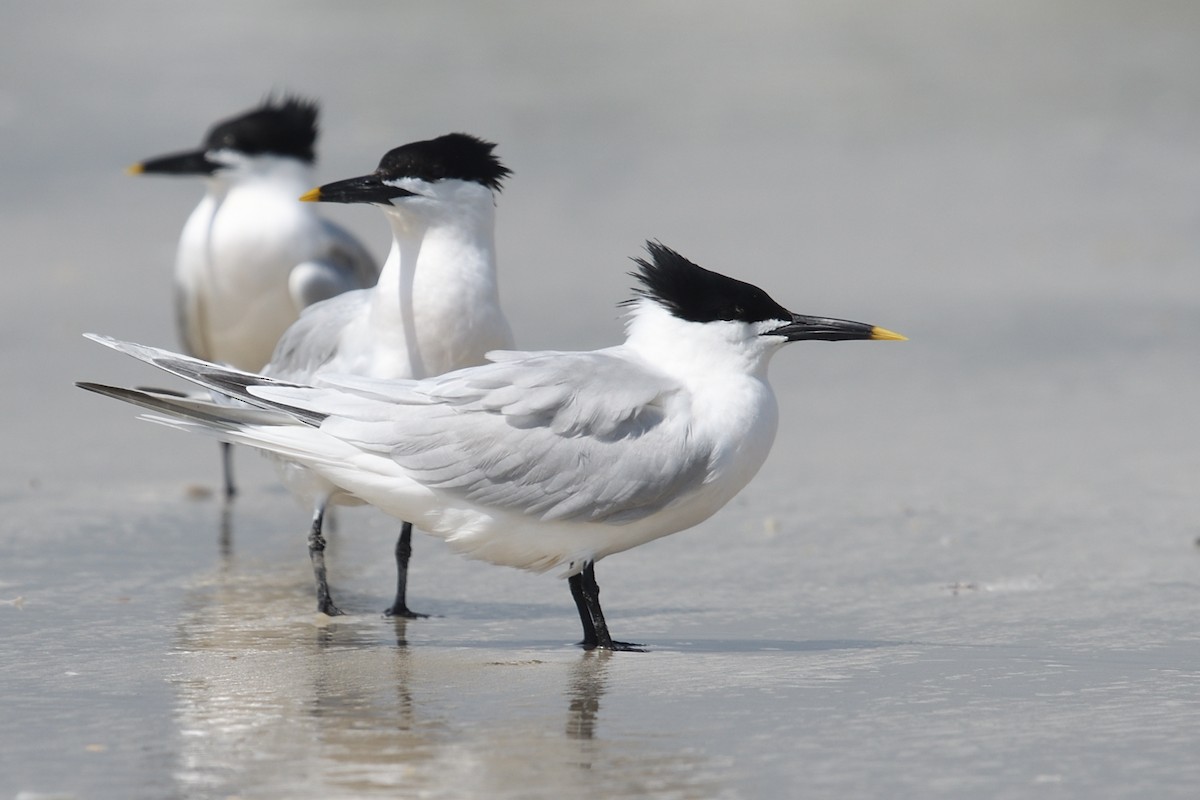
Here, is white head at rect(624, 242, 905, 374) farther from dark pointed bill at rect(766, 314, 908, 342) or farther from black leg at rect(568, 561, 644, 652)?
black leg at rect(568, 561, 644, 652)

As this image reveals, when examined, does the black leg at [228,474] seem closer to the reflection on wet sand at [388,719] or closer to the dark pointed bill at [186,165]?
the dark pointed bill at [186,165]

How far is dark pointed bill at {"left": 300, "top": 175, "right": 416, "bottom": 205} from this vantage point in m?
4.61

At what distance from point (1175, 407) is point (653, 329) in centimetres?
307

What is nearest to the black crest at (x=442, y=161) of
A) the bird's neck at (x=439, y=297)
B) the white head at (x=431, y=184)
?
the white head at (x=431, y=184)

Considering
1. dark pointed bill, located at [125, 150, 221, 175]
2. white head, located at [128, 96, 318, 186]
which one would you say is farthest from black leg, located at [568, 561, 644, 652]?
dark pointed bill, located at [125, 150, 221, 175]

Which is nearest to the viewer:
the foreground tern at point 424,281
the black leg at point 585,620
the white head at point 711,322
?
the black leg at point 585,620

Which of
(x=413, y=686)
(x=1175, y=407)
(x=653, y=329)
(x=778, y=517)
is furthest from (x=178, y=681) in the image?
(x=1175, y=407)

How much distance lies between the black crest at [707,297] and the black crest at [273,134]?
2794 mm

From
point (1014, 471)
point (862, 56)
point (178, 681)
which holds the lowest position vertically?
point (178, 681)

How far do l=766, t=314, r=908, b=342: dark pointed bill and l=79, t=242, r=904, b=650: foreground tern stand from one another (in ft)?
0.36

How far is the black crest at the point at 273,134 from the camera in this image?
6668 mm

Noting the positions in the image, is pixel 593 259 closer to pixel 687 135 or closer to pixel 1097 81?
pixel 687 135

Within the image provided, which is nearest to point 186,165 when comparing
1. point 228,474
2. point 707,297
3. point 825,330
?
point 228,474

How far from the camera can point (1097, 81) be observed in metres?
13.9
